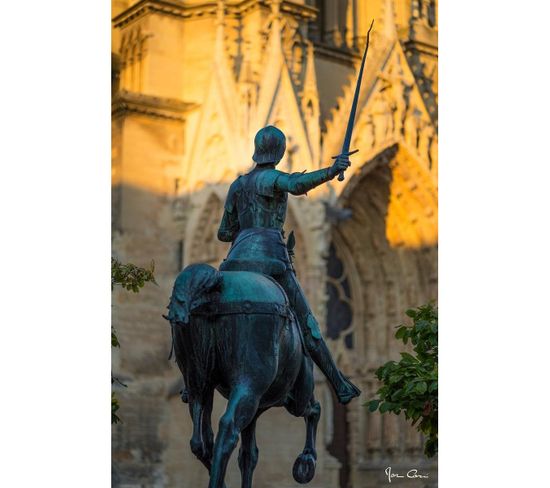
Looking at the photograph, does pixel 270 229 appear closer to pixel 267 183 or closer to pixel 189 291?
pixel 267 183

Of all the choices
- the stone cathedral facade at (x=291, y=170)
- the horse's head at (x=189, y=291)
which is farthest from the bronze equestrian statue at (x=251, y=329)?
the stone cathedral facade at (x=291, y=170)

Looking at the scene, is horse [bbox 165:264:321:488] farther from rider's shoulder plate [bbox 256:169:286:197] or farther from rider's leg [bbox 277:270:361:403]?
rider's shoulder plate [bbox 256:169:286:197]

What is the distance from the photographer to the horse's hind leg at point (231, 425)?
6297 millimetres

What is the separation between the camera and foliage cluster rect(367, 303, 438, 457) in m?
9.55

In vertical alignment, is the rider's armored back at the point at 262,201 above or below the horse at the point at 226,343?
above

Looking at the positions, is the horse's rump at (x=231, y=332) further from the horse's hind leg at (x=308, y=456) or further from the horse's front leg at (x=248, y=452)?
the horse's hind leg at (x=308, y=456)

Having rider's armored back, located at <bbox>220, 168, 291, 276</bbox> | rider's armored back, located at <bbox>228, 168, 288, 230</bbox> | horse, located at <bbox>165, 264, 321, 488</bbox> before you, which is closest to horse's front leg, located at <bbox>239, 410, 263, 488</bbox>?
horse, located at <bbox>165, 264, 321, 488</bbox>

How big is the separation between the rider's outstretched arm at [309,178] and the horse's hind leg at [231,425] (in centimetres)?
95

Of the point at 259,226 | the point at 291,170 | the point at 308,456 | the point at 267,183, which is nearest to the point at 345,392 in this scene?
the point at 308,456

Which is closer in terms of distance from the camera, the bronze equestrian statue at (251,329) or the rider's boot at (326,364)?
the bronze equestrian statue at (251,329)
